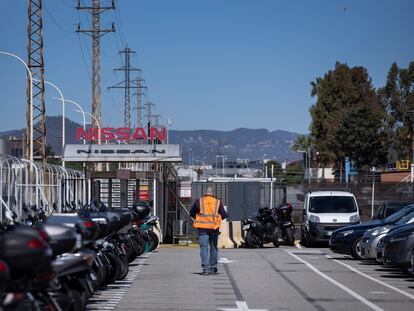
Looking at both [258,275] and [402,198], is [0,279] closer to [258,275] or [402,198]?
[258,275]

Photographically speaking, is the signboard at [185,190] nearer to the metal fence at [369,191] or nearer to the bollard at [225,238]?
the bollard at [225,238]

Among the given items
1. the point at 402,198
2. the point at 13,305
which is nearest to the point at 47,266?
the point at 13,305

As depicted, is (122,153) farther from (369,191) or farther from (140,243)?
(369,191)

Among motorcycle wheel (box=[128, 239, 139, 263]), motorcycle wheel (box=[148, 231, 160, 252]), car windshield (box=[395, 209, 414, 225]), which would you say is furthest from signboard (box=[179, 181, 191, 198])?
motorcycle wheel (box=[128, 239, 139, 263])

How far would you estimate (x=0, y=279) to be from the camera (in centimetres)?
736

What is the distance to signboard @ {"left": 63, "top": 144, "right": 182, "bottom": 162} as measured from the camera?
1273 inches

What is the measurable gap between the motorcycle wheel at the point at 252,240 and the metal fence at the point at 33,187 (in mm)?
5794

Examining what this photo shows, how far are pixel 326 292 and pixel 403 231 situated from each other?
Answer: 3.37 meters

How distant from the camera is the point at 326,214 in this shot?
31203mm

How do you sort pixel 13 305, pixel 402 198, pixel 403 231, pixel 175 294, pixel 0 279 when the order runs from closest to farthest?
1. pixel 0 279
2. pixel 13 305
3. pixel 175 294
4. pixel 403 231
5. pixel 402 198

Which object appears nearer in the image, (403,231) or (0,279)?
(0,279)

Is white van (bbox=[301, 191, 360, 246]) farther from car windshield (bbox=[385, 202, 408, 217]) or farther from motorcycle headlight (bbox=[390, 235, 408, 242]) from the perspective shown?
motorcycle headlight (bbox=[390, 235, 408, 242])

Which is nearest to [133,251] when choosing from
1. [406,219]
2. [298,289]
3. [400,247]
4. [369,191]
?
[298,289]

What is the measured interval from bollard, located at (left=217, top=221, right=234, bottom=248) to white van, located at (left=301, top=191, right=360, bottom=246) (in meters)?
2.86
